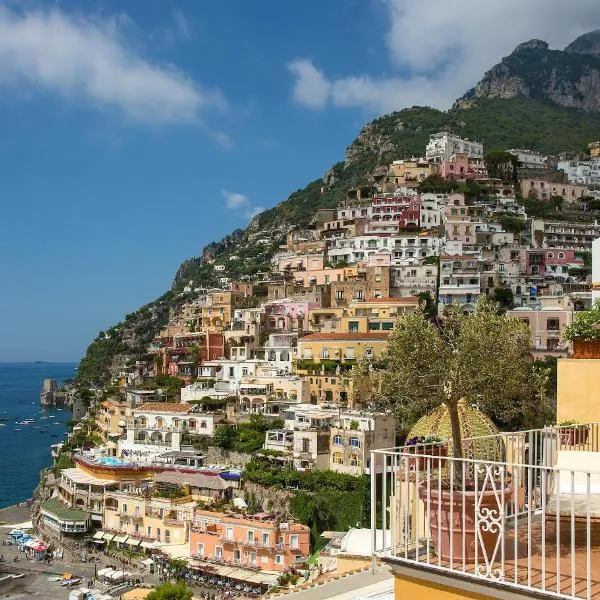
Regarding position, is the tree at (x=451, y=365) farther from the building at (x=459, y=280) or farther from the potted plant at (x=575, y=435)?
the building at (x=459, y=280)

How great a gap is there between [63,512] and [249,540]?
14.7 meters

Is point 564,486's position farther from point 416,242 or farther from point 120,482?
point 416,242

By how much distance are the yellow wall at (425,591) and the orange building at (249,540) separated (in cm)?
3197

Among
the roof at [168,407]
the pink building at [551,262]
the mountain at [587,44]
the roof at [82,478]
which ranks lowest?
the roof at [82,478]

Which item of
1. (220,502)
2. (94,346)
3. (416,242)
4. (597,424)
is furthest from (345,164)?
(597,424)

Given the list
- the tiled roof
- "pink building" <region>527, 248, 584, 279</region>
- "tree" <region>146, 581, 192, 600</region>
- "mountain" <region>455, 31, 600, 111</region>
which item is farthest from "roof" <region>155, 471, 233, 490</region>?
"mountain" <region>455, 31, 600, 111</region>

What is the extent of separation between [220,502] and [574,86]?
136 m

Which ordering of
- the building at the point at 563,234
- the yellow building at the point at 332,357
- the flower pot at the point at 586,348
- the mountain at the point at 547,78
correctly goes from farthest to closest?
1. the mountain at the point at 547,78
2. the building at the point at 563,234
3. the yellow building at the point at 332,357
4. the flower pot at the point at 586,348

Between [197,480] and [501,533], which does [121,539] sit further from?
[501,533]

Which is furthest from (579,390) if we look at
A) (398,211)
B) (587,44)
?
(587,44)

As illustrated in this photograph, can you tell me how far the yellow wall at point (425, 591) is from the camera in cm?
486

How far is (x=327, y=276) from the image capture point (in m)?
67.9

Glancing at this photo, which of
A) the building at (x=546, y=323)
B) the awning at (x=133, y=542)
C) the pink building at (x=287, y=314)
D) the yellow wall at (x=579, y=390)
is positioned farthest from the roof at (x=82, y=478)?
the yellow wall at (x=579, y=390)

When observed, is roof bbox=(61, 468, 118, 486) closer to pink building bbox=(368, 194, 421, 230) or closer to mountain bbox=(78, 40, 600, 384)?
pink building bbox=(368, 194, 421, 230)
